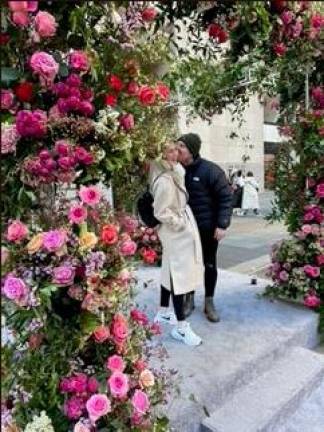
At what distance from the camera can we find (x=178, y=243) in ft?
11.1

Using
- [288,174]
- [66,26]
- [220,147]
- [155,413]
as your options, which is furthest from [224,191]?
[220,147]

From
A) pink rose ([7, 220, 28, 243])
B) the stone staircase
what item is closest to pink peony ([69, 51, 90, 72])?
pink rose ([7, 220, 28, 243])

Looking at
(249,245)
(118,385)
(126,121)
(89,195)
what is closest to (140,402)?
(118,385)

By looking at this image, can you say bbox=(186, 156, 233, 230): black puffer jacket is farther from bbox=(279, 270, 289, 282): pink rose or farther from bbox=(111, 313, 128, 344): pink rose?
bbox=(111, 313, 128, 344): pink rose

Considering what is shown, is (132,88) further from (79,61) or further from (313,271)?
(313,271)

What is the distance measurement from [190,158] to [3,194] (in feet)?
6.91

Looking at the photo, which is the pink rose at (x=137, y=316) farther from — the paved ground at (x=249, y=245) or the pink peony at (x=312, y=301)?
the paved ground at (x=249, y=245)

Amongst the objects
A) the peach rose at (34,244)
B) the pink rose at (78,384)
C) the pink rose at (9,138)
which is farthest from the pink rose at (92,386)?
the pink rose at (9,138)

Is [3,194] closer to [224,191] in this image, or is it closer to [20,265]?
[20,265]

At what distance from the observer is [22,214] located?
5.85 ft

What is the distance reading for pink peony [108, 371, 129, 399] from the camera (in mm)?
1937

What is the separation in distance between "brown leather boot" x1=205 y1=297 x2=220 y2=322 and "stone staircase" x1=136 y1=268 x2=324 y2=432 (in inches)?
2.1

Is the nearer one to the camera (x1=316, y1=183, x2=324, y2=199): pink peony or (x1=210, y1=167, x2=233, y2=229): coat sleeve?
(x1=210, y1=167, x2=233, y2=229): coat sleeve

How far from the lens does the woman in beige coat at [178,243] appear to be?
319 centimetres
